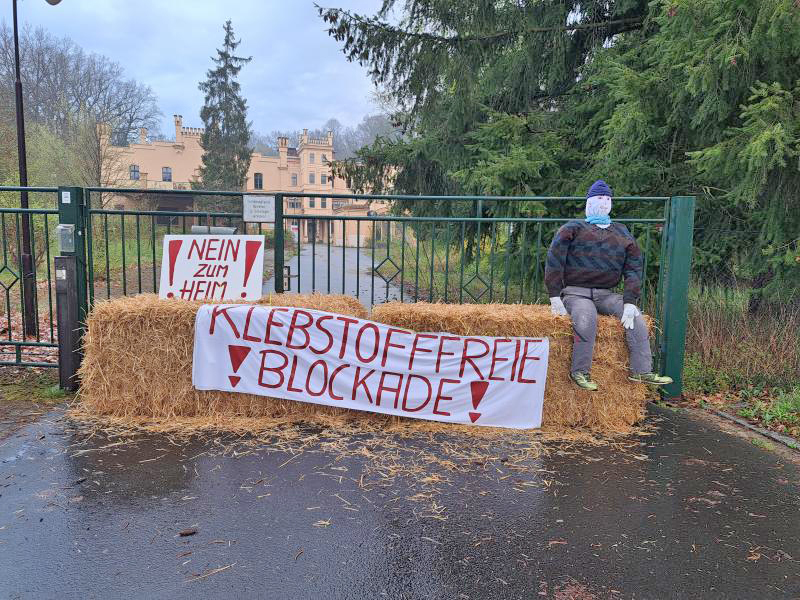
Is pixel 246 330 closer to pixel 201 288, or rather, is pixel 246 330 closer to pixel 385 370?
pixel 201 288

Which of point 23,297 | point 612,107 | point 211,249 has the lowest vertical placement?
point 23,297

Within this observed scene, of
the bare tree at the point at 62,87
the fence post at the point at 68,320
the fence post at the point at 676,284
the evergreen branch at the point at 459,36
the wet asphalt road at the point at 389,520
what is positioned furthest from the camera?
the bare tree at the point at 62,87

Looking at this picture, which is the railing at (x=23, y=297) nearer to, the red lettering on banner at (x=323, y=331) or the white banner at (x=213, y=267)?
the white banner at (x=213, y=267)

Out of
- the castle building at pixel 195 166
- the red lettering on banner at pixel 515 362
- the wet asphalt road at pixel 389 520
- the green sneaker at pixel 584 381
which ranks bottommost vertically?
the wet asphalt road at pixel 389 520

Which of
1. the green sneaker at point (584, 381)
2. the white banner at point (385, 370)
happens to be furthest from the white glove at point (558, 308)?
the green sneaker at point (584, 381)

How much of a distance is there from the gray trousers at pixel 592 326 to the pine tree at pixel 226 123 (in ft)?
150

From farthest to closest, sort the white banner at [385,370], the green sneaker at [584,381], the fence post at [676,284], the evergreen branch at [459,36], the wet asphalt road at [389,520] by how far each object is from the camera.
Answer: the evergreen branch at [459,36] → the fence post at [676,284] → the white banner at [385,370] → the green sneaker at [584,381] → the wet asphalt road at [389,520]

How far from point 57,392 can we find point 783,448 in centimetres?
619

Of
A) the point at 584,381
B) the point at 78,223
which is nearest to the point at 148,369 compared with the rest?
the point at 78,223

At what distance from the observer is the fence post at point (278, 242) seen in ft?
17.7

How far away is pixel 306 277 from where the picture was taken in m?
15.5

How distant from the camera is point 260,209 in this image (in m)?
5.47

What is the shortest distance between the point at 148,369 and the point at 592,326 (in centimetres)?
366

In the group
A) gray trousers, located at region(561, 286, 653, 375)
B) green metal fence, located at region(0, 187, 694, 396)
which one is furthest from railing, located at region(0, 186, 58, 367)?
gray trousers, located at region(561, 286, 653, 375)
